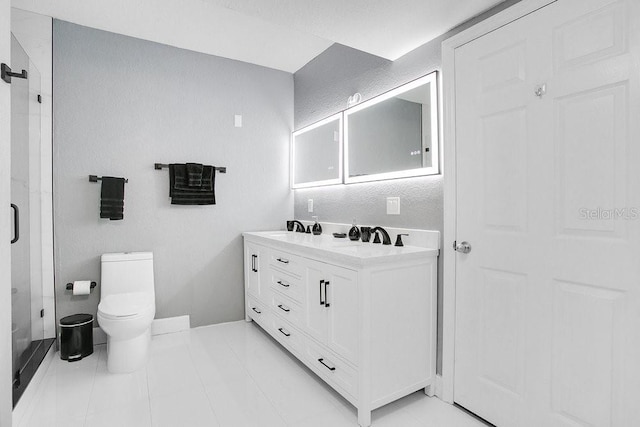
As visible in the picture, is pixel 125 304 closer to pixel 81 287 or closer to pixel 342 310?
pixel 81 287

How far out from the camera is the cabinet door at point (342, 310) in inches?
69.8

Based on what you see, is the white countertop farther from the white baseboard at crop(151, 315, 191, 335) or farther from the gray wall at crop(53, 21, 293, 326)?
the white baseboard at crop(151, 315, 191, 335)

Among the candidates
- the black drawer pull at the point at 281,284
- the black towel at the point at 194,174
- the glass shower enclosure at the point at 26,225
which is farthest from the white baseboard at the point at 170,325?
the black towel at the point at 194,174

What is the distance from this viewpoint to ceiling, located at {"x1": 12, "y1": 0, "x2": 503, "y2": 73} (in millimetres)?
1729

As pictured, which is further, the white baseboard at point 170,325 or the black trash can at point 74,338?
the white baseboard at point 170,325

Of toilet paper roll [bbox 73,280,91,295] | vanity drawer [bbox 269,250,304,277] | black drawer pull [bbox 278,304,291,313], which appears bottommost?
black drawer pull [bbox 278,304,291,313]

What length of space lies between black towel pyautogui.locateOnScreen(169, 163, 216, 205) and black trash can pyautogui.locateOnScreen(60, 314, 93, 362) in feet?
3.76

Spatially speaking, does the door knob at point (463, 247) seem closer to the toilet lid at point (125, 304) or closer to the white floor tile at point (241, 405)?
the white floor tile at point (241, 405)

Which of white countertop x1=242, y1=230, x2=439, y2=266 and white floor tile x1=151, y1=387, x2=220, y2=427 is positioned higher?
white countertop x1=242, y1=230, x2=439, y2=266

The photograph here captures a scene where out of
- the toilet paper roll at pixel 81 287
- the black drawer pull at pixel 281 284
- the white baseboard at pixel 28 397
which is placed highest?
the black drawer pull at pixel 281 284

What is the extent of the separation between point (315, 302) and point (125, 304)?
53.8 inches

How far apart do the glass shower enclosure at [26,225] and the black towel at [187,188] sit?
0.93 meters

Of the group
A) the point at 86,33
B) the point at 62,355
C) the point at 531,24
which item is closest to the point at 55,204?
the point at 62,355

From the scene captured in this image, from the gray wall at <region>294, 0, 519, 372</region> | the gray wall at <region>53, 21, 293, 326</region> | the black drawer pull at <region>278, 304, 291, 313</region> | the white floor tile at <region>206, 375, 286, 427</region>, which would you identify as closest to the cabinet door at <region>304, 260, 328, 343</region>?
the black drawer pull at <region>278, 304, 291, 313</region>
